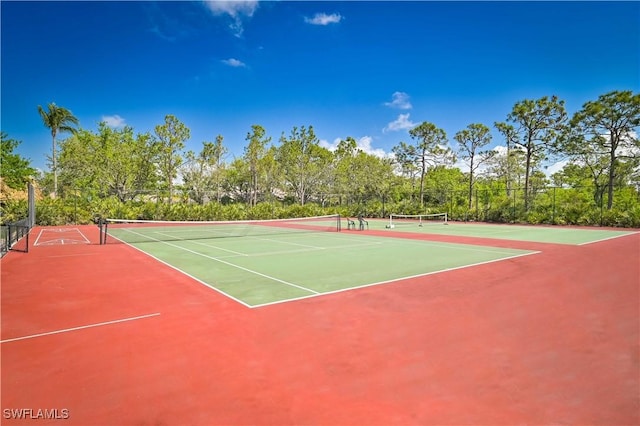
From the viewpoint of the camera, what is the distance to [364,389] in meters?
3.47

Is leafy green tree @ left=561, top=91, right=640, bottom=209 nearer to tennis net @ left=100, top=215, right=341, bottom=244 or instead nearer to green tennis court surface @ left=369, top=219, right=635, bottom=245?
green tennis court surface @ left=369, top=219, right=635, bottom=245

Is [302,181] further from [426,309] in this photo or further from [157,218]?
[426,309]

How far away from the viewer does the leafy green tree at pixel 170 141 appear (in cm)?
3384

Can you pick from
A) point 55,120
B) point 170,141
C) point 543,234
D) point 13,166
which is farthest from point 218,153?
point 543,234

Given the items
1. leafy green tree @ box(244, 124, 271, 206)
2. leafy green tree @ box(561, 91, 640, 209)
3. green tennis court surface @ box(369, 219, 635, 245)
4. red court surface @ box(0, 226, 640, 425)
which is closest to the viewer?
red court surface @ box(0, 226, 640, 425)

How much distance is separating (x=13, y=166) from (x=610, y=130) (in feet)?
179

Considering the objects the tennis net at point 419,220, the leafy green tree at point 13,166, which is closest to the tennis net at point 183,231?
the tennis net at point 419,220

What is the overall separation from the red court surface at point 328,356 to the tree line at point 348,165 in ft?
76.5

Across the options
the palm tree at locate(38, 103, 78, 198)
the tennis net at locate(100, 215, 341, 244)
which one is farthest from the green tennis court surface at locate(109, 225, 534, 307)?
the palm tree at locate(38, 103, 78, 198)

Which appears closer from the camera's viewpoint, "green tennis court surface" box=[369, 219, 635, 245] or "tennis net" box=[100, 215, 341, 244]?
"green tennis court surface" box=[369, 219, 635, 245]

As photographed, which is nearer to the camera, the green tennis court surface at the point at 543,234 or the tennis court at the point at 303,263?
the tennis court at the point at 303,263

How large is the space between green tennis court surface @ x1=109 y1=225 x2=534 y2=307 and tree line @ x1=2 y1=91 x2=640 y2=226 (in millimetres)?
17544

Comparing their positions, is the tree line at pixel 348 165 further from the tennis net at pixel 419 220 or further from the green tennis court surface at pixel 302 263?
the green tennis court surface at pixel 302 263

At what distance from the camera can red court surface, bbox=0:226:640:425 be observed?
10.3 ft
